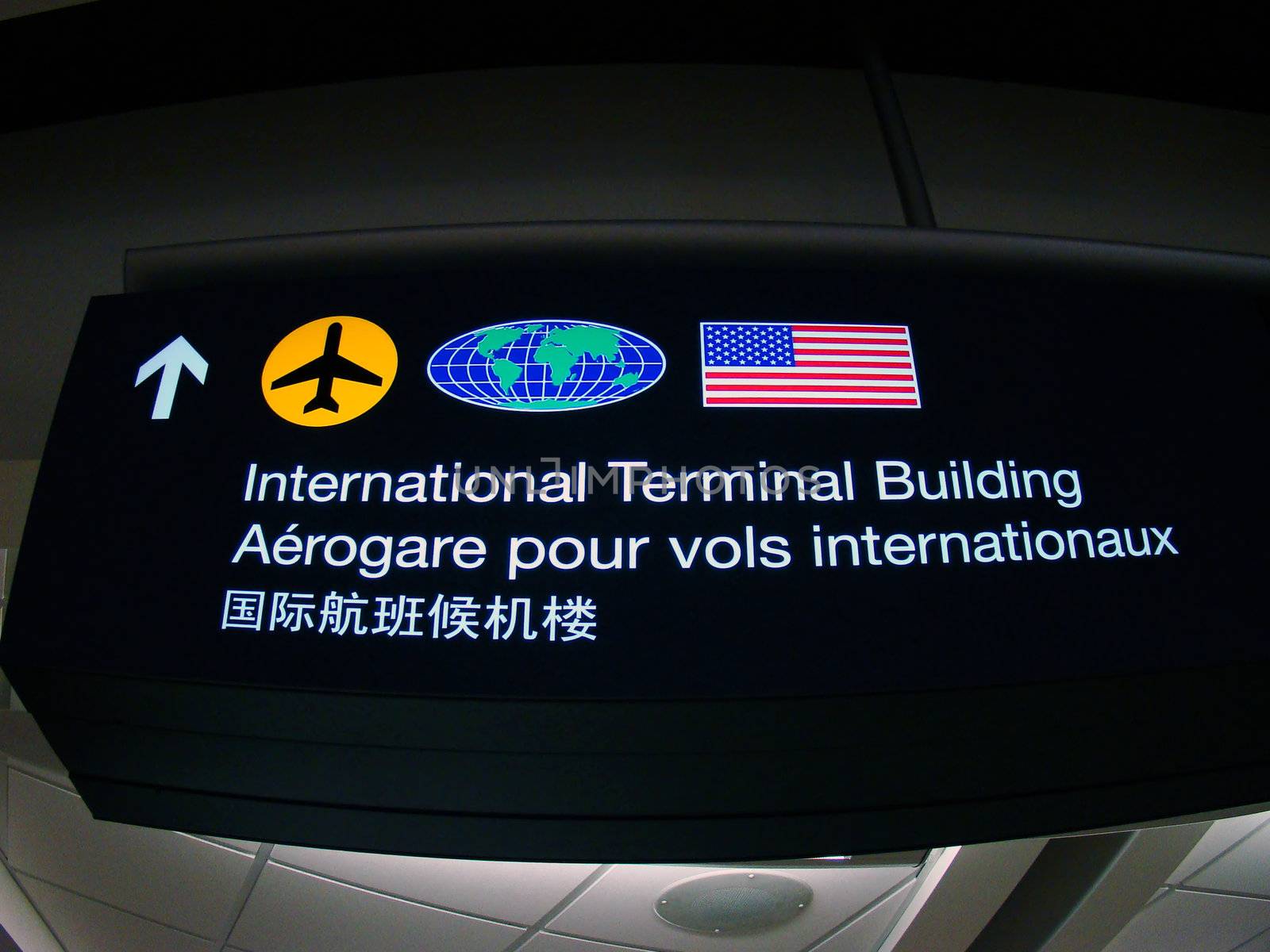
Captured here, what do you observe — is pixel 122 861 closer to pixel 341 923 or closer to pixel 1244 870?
pixel 341 923

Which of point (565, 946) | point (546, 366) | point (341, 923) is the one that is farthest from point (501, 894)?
point (546, 366)

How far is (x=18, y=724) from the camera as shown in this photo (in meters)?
2.54

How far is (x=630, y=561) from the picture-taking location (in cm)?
103

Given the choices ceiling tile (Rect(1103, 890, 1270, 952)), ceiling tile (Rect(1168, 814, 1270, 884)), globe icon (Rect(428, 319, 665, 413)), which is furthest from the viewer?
ceiling tile (Rect(1103, 890, 1270, 952))

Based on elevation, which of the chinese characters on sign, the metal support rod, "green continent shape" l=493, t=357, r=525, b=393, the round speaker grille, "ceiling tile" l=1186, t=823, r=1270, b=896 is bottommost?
the chinese characters on sign

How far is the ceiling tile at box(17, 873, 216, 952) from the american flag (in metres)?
4.03

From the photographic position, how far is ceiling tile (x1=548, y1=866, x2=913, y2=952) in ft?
11.3

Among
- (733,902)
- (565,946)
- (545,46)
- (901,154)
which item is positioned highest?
(545,46)

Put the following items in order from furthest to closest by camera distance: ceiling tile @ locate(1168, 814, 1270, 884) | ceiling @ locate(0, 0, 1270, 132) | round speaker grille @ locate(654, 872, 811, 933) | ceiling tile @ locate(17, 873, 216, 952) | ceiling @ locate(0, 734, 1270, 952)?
ceiling tile @ locate(17, 873, 216, 952)
ceiling tile @ locate(1168, 814, 1270, 884)
round speaker grille @ locate(654, 872, 811, 933)
ceiling @ locate(0, 734, 1270, 952)
ceiling @ locate(0, 0, 1270, 132)

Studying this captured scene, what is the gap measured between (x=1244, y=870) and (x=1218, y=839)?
485 millimetres

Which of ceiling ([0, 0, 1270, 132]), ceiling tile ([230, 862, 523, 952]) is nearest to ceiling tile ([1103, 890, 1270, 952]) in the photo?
ceiling tile ([230, 862, 523, 952])

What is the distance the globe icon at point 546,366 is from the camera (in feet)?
3.83

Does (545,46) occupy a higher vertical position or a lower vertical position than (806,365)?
higher

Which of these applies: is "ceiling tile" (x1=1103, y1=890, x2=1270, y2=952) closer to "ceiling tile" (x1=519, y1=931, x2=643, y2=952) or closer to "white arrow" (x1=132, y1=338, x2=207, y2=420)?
"ceiling tile" (x1=519, y1=931, x2=643, y2=952)
